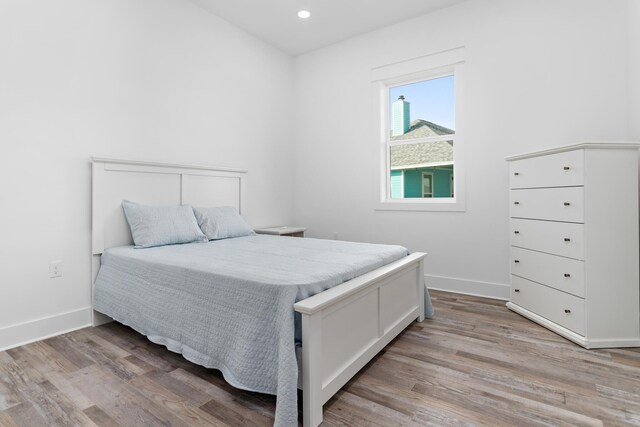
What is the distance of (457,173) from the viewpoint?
3.37m

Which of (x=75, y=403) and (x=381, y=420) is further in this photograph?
(x=75, y=403)

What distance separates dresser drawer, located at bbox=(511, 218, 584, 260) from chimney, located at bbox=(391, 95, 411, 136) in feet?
5.20

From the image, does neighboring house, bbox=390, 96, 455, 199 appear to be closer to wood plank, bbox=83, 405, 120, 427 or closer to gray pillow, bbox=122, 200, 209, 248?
gray pillow, bbox=122, 200, 209, 248

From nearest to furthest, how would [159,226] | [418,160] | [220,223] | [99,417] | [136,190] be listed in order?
[99,417]
[159,226]
[136,190]
[220,223]
[418,160]

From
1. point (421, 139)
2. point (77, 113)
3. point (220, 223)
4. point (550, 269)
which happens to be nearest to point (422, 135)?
point (421, 139)

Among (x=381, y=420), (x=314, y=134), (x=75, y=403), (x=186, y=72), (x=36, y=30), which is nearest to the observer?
(x=381, y=420)

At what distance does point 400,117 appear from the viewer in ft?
12.7

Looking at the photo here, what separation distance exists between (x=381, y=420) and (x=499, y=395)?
0.62 metres

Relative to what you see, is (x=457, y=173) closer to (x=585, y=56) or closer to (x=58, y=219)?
(x=585, y=56)

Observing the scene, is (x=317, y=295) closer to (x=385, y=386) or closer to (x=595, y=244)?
(x=385, y=386)

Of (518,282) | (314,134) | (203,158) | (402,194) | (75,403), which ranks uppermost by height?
(314,134)

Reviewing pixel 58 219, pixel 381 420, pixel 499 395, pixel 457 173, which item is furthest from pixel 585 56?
pixel 58 219

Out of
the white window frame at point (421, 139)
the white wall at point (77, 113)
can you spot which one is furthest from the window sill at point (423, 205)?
the white wall at point (77, 113)

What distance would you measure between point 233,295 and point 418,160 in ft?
9.14
